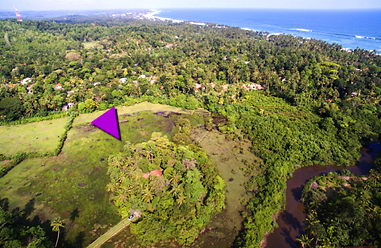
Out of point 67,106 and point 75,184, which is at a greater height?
point 67,106

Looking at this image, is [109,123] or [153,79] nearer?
[109,123]

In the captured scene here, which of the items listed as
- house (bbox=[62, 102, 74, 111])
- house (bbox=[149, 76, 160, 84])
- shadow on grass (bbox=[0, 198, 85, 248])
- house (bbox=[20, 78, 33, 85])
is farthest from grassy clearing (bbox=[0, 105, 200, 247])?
house (bbox=[20, 78, 33, 85])

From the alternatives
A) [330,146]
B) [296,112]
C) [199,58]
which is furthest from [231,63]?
[330,146]

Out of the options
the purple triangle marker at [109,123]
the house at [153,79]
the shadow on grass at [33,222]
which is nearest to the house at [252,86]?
the house at [153,79]

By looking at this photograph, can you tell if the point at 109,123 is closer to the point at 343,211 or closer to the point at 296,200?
the point at 296,200

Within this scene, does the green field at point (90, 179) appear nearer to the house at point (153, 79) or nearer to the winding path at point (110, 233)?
the winding path at point (110, 233)

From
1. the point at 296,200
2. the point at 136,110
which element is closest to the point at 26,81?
the point at 136,110
